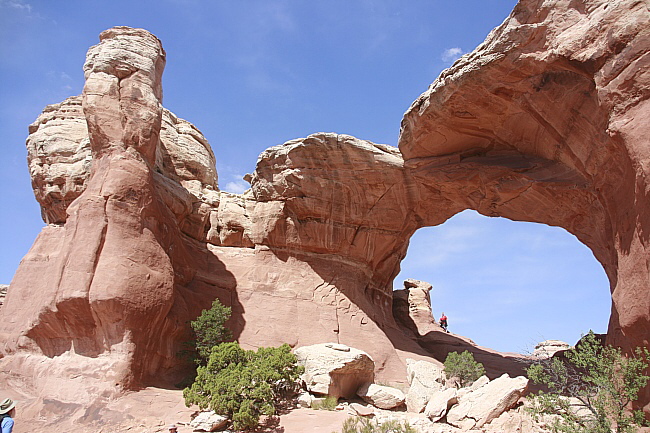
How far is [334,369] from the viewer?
14.7 meters

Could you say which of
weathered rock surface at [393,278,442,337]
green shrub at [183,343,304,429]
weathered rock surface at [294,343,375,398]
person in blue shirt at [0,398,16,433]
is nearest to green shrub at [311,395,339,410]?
weathered rock surface at [294,343,375,398]

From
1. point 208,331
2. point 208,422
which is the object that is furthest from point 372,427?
point 208,331

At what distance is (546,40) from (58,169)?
16877mm

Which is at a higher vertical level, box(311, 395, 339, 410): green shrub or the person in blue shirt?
box(311, 395, 339, 410): green shrub

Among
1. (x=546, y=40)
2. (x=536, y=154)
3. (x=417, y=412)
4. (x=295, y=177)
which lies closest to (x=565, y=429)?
(x=417, y=412)

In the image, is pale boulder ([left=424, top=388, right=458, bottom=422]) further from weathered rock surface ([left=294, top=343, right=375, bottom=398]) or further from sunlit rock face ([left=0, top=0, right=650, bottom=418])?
sunlit rock face ([left=0, top=0, right=650, bottom=418])

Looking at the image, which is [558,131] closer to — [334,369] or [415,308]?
[334,369]

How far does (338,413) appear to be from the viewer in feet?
43.0

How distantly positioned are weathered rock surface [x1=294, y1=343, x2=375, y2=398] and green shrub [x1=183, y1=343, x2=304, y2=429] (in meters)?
0.51

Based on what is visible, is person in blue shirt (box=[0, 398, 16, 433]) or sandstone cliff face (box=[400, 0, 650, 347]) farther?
sandstone cliff face (box=[400, 0, 650, 347])

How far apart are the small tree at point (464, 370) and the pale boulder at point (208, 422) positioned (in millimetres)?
9503

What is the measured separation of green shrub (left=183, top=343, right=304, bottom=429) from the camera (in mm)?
12281

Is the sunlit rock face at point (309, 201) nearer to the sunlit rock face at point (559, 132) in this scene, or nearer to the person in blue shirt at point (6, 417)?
the sunlit rock face at point (559, 132)

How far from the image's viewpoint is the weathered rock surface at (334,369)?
14.4 m
